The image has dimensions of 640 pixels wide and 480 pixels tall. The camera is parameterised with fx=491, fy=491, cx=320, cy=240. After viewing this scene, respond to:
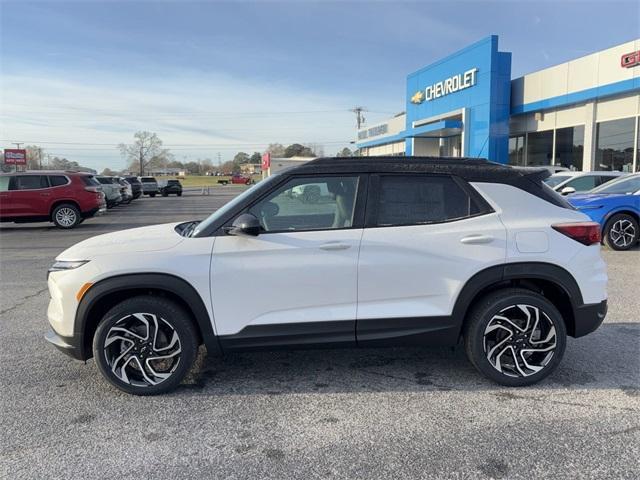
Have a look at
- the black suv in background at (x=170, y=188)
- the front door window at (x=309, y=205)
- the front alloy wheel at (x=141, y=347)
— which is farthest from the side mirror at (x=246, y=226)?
the black suv in background at (x=170, y=188)

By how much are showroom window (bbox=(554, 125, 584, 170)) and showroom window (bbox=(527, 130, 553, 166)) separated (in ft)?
1.68

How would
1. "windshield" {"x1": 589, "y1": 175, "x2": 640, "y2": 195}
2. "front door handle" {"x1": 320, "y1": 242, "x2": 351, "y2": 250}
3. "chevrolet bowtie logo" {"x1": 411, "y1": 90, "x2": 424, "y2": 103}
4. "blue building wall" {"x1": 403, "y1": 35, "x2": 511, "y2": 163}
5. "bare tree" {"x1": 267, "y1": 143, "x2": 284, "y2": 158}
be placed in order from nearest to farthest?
"front door handle" {"x1": 320, "y1": 242, "x2": 351, "y2": 250} < "windshield" {"x1": 589, "y1": 175, "x2": 640, "y2": 195} < "blue building wall" {"x1": 403, "y1": 35, "x2": 511, "y2": 163} < "chevrolet bowtie logo" {"x1": 411, "y1": 90, "x2": 424, "y2": 103} < "bare tree" {"x1": 267, "y1": 143, "x2": 284, "y2": 158}

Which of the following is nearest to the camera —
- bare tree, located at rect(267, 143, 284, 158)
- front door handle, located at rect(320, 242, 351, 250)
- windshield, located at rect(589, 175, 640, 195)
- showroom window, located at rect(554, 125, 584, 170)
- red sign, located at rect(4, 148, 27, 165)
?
front door handle, located at rect(320, 242, 351, 250)

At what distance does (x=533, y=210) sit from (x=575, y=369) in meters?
1.45

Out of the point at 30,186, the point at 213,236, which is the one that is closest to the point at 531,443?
the point at 213,236

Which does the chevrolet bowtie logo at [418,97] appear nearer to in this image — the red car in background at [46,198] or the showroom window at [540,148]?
the showroom window at [540,148]

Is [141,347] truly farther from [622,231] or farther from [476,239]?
[622,231]

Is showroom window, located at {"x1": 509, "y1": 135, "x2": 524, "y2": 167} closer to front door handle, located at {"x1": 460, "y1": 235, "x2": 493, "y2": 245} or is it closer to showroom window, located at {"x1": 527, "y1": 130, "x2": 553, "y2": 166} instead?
showroom window, located at {"x1": 527, "y1": 130, "x2": 553, "y2": 166}

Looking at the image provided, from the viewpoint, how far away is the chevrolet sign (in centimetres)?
2470

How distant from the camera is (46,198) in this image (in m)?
15.5

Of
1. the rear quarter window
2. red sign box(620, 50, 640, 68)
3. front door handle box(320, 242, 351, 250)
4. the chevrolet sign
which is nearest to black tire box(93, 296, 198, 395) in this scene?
front door handle box(320, 242, 351, 250)

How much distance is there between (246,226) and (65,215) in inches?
569

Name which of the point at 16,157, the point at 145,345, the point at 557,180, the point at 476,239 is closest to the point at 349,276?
the point at 476,239

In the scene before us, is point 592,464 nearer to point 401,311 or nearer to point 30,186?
point 401,311
